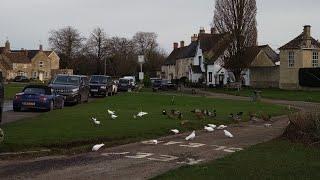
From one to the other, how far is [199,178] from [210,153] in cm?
457

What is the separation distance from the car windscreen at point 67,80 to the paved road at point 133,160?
18.2 meters

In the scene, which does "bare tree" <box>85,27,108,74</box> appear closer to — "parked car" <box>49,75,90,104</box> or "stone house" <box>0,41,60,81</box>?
"stone house" <box>0,41,60,81</box>

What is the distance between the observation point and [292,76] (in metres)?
65.6

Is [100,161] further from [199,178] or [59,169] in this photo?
[199,178]

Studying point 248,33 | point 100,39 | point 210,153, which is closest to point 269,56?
point 248,33

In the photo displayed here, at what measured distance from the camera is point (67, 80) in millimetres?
36125

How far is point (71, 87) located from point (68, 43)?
99918 millimetres

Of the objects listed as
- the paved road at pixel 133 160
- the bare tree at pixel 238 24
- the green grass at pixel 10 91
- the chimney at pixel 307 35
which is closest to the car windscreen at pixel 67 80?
the green grass at pixel 10 91

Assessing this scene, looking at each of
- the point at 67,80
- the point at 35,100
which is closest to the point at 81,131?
the point at 35,100

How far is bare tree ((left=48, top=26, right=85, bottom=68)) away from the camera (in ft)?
431

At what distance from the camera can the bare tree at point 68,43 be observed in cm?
13138

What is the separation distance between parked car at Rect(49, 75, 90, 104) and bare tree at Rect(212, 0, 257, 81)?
113 ft

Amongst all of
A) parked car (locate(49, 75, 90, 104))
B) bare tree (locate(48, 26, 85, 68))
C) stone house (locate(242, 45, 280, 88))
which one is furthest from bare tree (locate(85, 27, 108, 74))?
parked car (locate(49, 75, 90, 104))

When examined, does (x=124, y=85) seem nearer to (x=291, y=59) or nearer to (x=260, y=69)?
(x=260, y=69)
